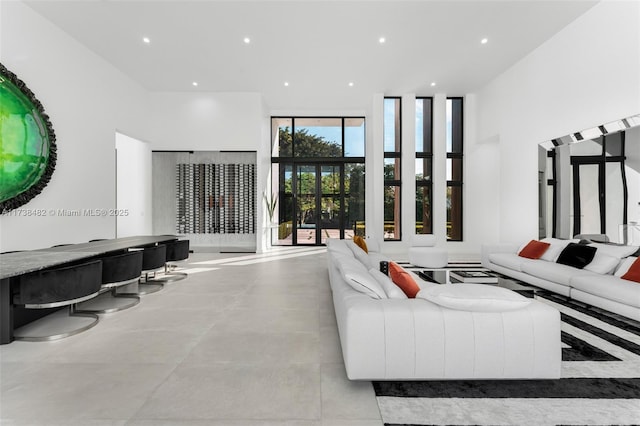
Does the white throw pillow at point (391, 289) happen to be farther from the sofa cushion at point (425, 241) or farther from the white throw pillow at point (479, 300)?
the sofa cushion at point (425, 241)

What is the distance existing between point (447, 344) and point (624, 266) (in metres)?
3.57

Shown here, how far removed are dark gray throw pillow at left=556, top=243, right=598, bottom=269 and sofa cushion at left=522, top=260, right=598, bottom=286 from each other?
105mm

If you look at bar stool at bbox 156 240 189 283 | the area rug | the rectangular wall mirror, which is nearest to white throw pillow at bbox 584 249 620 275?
the rectangular wall mirror

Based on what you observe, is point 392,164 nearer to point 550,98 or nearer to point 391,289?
point 550,98

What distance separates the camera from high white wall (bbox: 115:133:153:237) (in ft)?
26.8

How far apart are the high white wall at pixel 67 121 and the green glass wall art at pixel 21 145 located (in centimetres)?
20

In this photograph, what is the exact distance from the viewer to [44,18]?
502cm

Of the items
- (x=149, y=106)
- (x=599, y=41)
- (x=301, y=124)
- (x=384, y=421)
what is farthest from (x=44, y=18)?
(x=599, y=41)

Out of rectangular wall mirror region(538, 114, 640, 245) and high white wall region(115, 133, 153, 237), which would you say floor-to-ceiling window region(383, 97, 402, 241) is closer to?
rectangular wall mirror region(538, 114, 640, 245)

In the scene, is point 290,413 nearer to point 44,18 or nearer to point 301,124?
point 44,18

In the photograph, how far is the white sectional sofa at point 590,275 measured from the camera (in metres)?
3.27

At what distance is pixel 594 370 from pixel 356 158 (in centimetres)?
802

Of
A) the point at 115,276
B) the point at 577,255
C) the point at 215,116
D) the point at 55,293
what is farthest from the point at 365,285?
the point at 215,116

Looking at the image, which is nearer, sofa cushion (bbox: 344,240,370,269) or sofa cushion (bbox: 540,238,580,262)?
sofa cushion (bbox: 344,240,370,269)
